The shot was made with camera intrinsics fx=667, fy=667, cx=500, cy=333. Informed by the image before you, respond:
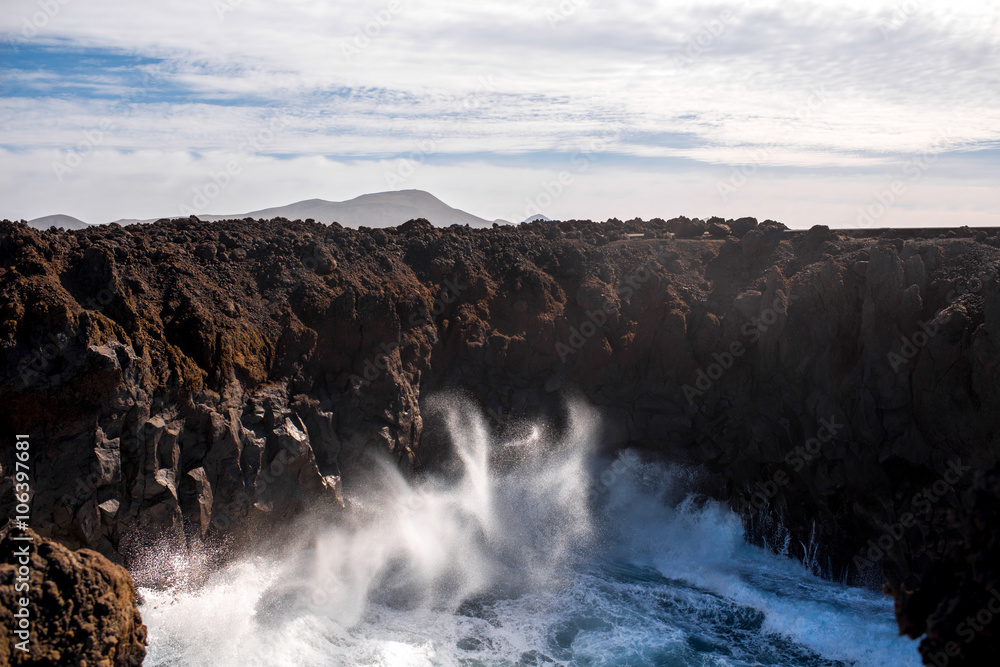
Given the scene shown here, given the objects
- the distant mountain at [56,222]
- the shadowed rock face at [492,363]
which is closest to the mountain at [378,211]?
the distant mountain at [56,222]

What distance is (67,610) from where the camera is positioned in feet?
39.3

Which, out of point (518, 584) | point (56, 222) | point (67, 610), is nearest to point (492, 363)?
point (518, 584)

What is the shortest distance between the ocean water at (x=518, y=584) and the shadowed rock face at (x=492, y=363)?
1.20 meters

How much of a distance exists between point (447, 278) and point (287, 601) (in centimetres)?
1443

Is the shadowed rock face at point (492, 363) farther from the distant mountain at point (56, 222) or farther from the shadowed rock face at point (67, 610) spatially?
the distant mountain at point (56, 222)

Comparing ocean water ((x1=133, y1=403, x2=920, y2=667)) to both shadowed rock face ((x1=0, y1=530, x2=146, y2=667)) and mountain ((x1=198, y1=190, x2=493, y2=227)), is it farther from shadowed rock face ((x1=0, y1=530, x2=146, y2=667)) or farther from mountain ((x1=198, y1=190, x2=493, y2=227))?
mountain ((x1=198, y1=190, x2=493, y2=227))

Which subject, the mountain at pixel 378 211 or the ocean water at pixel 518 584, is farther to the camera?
the mountain at pixel 378 211

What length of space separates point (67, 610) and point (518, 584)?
14057 mm

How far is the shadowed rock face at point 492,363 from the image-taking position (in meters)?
17.1

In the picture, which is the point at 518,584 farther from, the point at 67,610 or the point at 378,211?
the point at 378,211

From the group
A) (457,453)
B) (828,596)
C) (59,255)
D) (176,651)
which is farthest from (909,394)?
(59,255)

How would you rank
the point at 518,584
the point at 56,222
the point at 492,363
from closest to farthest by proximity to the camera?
1. the point at 518,584
2. the point at 492,363
3. the point at 56,222

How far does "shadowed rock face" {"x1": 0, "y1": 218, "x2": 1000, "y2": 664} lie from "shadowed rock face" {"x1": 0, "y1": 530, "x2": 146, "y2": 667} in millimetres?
4073

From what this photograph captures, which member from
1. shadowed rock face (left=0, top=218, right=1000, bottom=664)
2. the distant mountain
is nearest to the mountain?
the distant mountain
